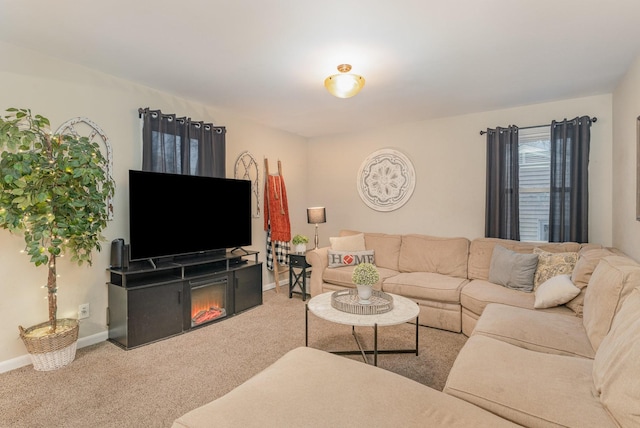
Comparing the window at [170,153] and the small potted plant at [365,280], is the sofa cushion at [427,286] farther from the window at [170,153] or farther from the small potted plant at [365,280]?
the window at [170,153]

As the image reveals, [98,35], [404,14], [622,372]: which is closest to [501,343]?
[622,372]

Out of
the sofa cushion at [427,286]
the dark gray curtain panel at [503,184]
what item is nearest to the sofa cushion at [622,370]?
the sofa cushion at [427,286]

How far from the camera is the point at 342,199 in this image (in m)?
5.21

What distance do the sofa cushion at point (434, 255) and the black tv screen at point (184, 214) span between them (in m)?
2.04

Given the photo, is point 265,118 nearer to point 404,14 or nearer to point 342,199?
point 342,199

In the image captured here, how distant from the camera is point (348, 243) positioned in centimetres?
432

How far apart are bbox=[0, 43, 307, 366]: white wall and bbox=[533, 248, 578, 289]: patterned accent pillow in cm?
395

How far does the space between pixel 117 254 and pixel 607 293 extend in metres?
3.69

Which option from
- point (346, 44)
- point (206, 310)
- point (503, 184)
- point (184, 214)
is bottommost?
point (206, 310)

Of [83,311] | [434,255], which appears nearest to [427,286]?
[434,255]

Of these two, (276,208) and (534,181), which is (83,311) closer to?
(276,208)

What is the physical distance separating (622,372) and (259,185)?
4.03 metres

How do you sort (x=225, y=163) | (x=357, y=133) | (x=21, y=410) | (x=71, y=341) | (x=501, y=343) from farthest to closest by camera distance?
(x=357, y=133) → (x=225, y=163) → (x=71, y=341) → (x=21, y=410) → (x=501, y=343)

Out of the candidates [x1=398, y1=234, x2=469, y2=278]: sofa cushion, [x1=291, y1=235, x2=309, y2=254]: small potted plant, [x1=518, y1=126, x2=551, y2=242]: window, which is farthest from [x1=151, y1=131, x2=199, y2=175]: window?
[x1=518, y1=126, x2=551, y2=242]: window
